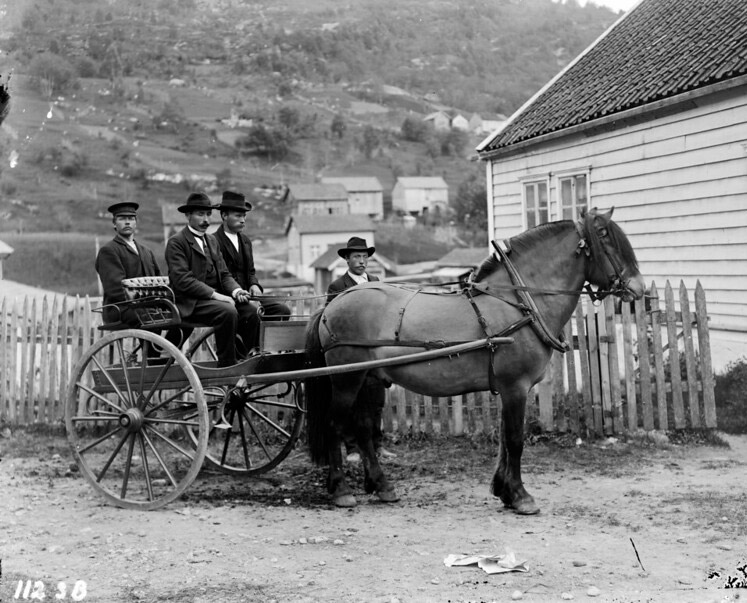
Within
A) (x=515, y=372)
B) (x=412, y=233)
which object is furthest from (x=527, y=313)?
(x=412, y=233)

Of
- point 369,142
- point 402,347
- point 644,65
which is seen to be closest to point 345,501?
point 402,347

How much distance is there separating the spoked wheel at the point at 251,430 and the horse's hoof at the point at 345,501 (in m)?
0.95

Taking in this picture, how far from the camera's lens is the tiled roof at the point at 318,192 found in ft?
242

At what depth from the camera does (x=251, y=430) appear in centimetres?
802

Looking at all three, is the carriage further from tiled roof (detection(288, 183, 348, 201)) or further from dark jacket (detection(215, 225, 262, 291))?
tiled roof (detection(288, 183, 348, 201))

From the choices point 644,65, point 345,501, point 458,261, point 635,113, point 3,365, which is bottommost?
point 345,501

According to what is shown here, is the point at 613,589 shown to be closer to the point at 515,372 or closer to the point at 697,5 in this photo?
the point at 515,372

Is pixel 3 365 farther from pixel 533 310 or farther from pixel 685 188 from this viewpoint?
pixel 685 188

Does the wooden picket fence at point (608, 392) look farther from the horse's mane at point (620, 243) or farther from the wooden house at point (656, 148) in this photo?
the wooden house at point (656, 148)

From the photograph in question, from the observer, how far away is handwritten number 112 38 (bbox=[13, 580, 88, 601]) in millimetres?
4039

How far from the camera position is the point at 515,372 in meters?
5.69

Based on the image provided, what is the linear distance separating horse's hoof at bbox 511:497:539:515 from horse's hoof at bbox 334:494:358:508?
4.28ft

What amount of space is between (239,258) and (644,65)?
29.5 feet

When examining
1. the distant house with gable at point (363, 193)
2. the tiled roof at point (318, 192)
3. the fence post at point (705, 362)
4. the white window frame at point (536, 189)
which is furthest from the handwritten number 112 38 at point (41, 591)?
Result: the distant house with gable at point (363, 193)
